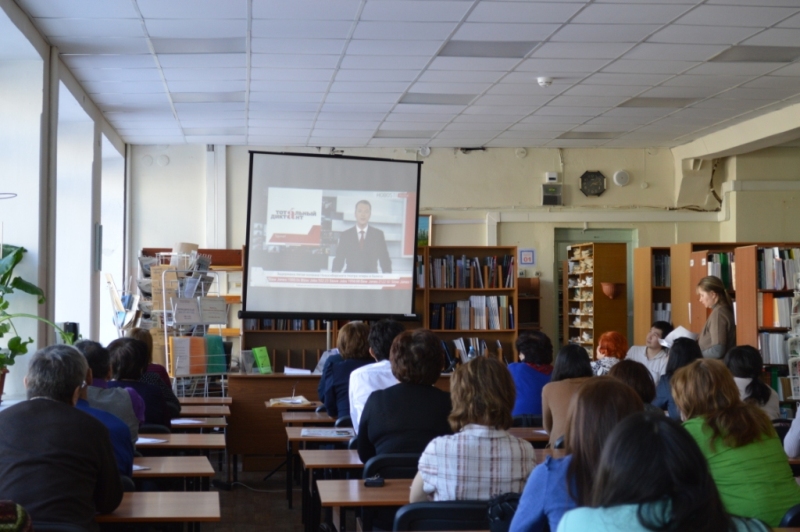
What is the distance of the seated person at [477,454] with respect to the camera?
2.89 metres

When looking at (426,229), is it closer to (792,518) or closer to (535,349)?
(535,349)

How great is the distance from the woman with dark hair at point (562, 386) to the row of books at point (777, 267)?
4636 millimetres

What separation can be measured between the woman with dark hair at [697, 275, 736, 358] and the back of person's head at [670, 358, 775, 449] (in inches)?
195

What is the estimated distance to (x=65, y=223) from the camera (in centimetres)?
827

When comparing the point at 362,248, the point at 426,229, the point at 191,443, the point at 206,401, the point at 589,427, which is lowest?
the point at 206,401

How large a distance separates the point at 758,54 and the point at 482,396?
5398 mm

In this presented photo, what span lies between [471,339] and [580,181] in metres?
2.76

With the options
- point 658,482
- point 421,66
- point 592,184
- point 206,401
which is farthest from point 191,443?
point 592,184

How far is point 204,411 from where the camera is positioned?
610 cm

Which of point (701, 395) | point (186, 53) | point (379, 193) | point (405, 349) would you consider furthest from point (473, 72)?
point (701, 395)

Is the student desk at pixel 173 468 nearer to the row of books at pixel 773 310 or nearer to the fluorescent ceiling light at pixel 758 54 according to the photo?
the fluorescent ceiling light at pixel 758 54

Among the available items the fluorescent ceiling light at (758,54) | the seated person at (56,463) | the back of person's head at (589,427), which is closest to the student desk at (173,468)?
the seated person at (56,463)

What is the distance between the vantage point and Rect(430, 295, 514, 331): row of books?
1040 centimetres

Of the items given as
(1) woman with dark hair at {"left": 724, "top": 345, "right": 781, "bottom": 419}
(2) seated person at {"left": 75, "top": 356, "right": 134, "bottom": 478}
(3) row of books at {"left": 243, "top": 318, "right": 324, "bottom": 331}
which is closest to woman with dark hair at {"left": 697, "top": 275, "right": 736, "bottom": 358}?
(1) woman with dark hair at {"left": 724, "top": 345, "right": 781, "bottom": 419}
